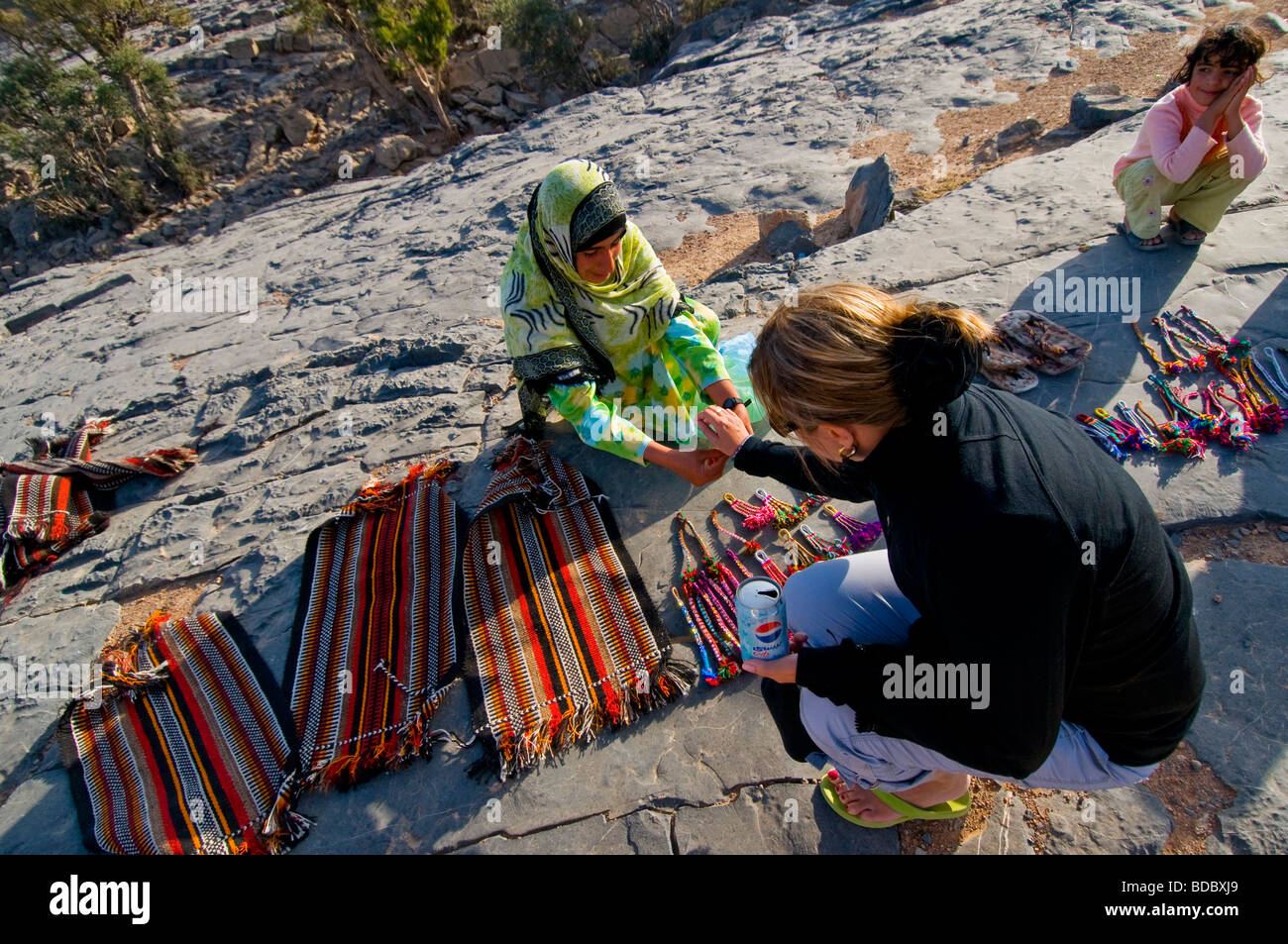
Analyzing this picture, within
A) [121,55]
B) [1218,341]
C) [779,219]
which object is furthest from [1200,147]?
[121,55]

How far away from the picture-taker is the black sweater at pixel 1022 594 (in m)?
1.28

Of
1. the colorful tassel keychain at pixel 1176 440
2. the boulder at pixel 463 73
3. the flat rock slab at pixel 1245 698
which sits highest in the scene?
the boulder at pixel 463 73

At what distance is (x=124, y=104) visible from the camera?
1533cm

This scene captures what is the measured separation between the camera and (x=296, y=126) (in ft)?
52.6

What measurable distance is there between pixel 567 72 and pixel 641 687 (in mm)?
17298

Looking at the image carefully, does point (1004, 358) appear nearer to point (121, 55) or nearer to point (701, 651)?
point (701, 651)

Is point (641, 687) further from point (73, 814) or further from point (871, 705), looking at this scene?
point (73, 814)

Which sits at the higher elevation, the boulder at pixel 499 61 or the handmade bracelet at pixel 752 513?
the boulder at pixel 499 61

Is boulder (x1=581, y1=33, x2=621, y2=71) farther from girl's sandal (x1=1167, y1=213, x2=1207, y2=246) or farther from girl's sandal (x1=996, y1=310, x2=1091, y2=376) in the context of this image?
girl's sandal (x1=996, y1=310, x2=1091, y2=376)

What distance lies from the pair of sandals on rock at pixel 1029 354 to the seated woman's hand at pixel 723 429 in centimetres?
155

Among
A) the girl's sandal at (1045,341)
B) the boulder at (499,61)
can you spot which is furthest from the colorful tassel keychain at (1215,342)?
the boulder at (499,61)

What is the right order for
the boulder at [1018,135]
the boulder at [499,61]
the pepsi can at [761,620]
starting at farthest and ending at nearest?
the boulder at [499,61] < the boulder at [1018,135] < the pepsi can at [761,620]

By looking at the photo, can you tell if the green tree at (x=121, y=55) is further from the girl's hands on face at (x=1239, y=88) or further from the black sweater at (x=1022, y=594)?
the black sweater at (x=1022, y=594)

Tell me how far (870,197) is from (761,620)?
4.82 meters
